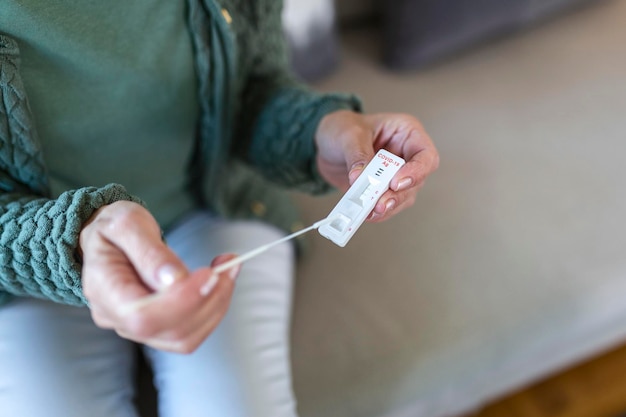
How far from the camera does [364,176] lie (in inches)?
19.9

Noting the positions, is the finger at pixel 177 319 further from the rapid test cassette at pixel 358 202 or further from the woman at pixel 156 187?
the rapid test cassette at pixel 358 202

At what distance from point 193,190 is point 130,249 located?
0.35 meters

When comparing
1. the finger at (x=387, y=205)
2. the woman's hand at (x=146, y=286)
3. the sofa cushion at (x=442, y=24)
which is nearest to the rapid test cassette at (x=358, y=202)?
the finger at (x=387, y=205)

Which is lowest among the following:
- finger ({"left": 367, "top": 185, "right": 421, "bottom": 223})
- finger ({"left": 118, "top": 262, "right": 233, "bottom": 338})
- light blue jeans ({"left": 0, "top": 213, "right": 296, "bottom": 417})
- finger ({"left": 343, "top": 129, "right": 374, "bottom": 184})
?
light blue jeans ({"left": 0, "top": 213, "right": 296, "bottom": 417})

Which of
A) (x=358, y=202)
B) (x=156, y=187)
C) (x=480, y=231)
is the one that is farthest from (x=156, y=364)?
(x=480, y=231)

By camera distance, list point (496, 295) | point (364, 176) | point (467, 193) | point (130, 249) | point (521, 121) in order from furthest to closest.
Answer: point (521, 121) < point (467, 193) < point (496, 295) < point (364, 176) < point (130, 249)

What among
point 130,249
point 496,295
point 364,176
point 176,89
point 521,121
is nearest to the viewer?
point 130,249

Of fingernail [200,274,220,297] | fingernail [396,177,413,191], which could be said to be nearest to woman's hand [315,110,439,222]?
fingernail [396,177,413,191]

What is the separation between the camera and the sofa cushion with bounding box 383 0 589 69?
3.40 feet

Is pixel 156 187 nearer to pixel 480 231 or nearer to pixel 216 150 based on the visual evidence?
pixel 216 150

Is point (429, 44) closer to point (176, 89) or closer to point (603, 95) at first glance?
point (603, 95)

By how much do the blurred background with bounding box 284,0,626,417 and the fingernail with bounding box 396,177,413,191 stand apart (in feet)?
0.95

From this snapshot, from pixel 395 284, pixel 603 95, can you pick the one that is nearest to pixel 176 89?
pixel 395 284

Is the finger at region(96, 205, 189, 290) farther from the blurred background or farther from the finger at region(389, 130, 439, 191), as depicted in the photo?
the blurred background
